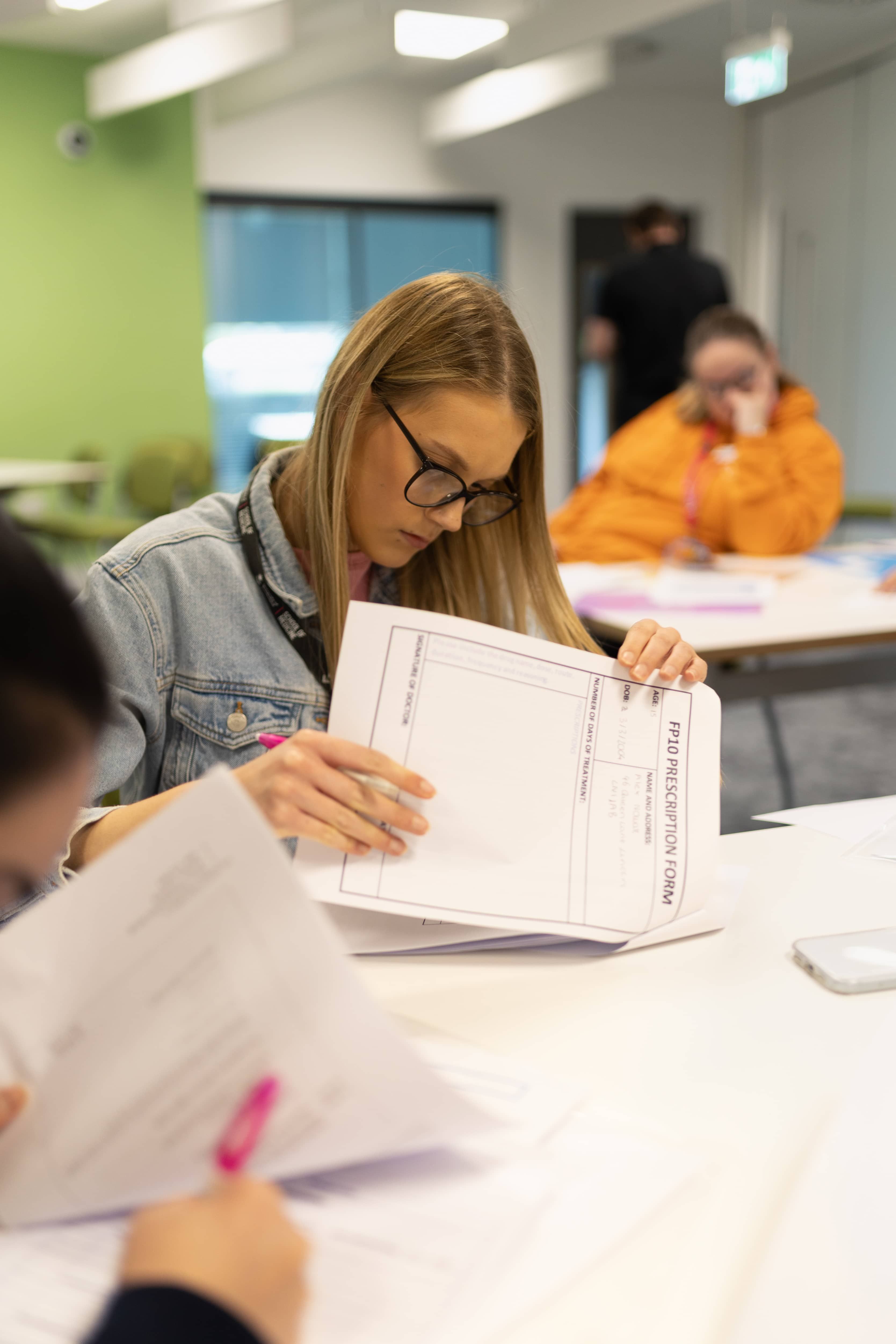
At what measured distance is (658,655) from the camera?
3.09 feet

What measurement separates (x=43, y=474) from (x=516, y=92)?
120 inches

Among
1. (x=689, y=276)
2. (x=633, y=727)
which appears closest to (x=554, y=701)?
(x=633, y=727)

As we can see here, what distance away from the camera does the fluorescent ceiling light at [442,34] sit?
175 inches

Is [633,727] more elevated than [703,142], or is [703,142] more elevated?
[703,142]

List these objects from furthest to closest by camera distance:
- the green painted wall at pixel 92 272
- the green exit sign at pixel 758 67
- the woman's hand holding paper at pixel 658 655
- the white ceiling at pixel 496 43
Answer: the green painted wall at pixel 92 272 < the white ceiling at pixel 496 43 < the green exit sign at pixel 758 67 < the woman's hand holding paper at pixel 658 655

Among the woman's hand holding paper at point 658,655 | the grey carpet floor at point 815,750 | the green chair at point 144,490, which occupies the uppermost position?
the woman's hand holding paper at point 658,655

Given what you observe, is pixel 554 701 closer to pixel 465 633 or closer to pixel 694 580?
pixel 465 633

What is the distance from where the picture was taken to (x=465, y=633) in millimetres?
878

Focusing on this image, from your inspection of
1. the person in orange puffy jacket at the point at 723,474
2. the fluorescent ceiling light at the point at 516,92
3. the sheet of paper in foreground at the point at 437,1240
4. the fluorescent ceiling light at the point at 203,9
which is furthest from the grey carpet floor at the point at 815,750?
the fluorescent ceiling light at the point at 203,9

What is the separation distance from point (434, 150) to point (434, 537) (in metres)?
6.63

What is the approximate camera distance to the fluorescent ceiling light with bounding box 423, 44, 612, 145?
5395 millimetres

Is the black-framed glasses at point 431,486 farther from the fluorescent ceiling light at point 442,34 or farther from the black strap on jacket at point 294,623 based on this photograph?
the fluorescent ceiling light at point 442,34

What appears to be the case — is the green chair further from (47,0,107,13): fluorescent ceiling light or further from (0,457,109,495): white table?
(47,0,107,13): fluorescent ceiling light

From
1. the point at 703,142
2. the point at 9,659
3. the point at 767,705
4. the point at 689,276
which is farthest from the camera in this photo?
the point at 703,142
